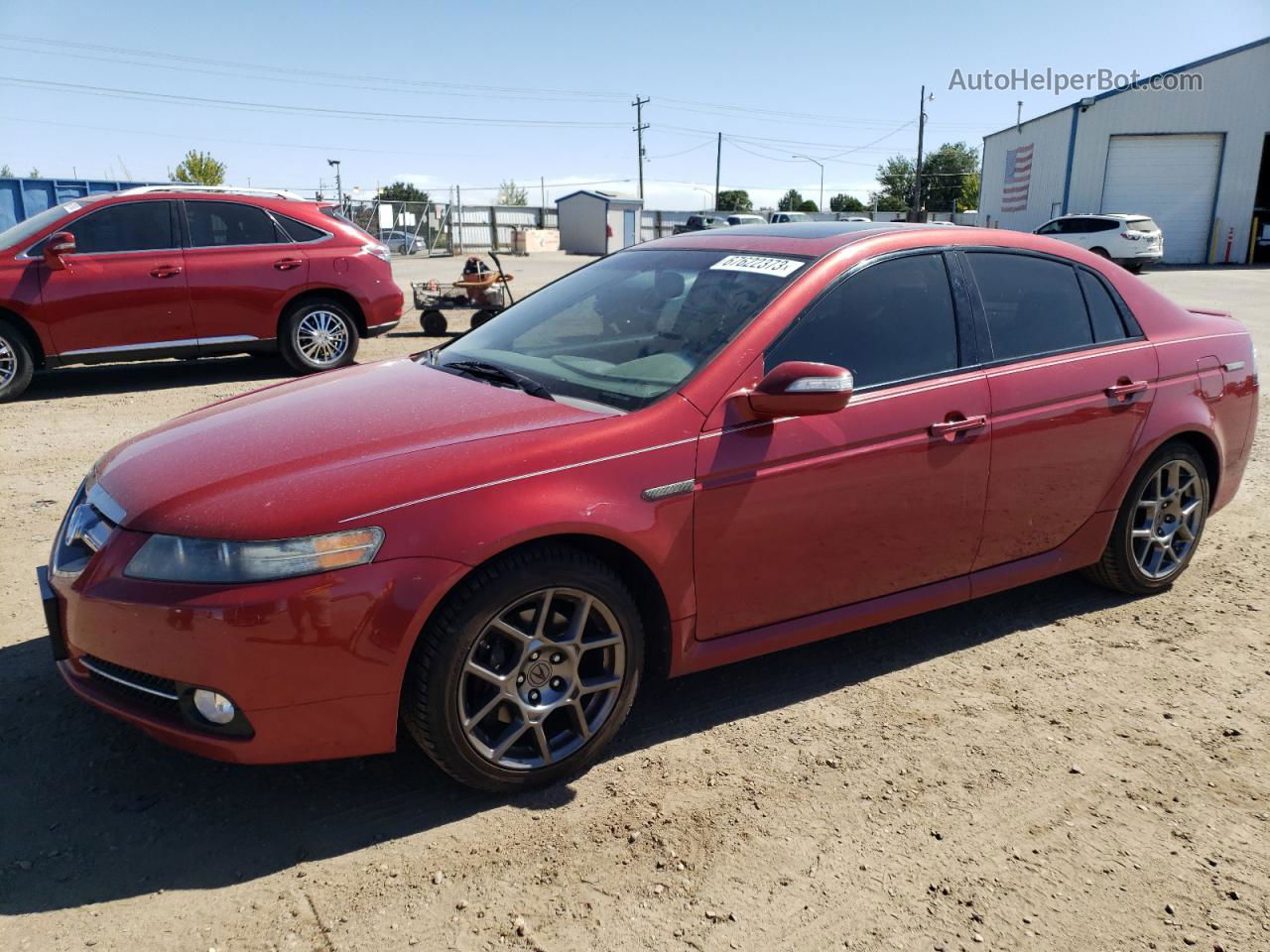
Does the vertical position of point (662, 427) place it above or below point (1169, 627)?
above

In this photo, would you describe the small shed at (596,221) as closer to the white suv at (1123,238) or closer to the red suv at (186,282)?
the white suv at (1123,238)

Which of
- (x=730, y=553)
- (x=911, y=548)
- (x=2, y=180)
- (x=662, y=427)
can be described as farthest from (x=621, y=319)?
(x=2, y=180)

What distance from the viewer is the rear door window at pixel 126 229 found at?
8.49 metres

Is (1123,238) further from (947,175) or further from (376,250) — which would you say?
(947,175)

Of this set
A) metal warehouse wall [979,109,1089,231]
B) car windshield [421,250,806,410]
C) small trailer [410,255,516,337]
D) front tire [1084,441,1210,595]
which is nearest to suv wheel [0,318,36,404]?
small trailer [410,255,516,337]

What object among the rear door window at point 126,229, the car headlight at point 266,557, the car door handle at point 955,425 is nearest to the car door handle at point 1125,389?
the car door handle at point 955,425

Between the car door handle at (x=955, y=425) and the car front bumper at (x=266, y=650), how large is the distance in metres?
1.81

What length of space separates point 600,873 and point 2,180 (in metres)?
25.1

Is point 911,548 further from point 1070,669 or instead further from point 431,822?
point 431,822

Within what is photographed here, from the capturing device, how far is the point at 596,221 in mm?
42781

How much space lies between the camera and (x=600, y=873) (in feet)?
8.36

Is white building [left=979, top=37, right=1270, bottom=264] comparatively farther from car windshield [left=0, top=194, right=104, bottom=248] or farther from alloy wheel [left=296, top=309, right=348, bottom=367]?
car windshield [left=0, top=194, right=104, bottom=248]

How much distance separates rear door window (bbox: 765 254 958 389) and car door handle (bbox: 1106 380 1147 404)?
0.83 metres

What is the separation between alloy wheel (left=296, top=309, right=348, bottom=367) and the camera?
9.52 m
